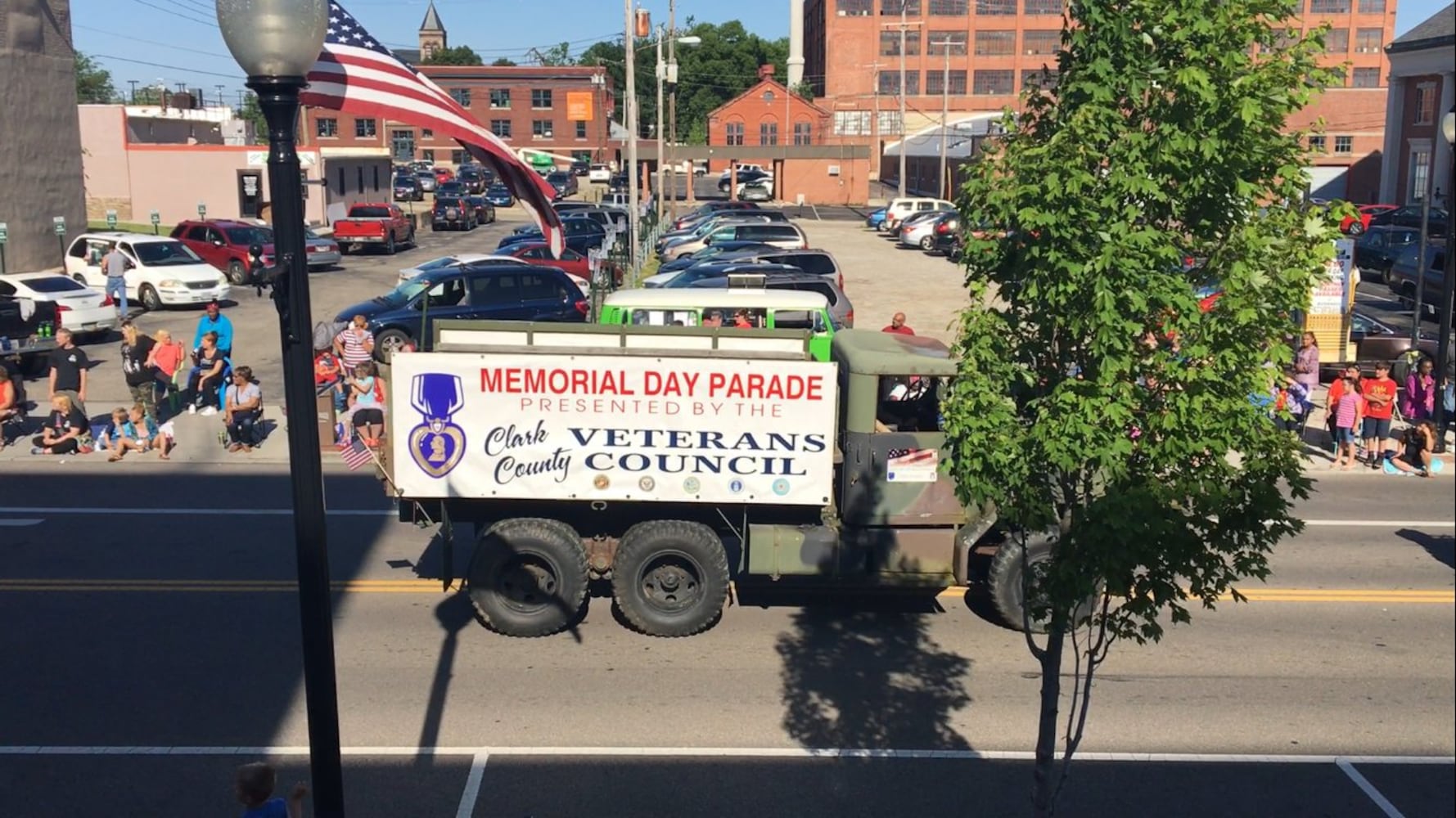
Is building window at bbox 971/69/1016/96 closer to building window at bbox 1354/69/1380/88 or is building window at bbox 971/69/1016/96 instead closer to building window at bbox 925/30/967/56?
building window at bbox 925/30/967/56

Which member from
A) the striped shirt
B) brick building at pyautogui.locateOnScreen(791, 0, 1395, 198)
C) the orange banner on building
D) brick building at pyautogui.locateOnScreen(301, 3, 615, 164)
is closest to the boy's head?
the striped shirt

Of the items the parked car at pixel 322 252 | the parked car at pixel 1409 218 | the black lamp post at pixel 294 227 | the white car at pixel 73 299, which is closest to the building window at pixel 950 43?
the parked car at pixel 1409 218

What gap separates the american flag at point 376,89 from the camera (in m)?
11.5

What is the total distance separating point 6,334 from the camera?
2217 centimetres

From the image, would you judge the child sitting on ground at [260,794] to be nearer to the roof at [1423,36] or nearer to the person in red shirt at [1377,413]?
the person in red shirt at [1377,413]

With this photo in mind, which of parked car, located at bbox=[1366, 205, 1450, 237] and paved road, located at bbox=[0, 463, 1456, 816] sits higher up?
parked car, located at bbox=[1366, 205, 1450, 237]

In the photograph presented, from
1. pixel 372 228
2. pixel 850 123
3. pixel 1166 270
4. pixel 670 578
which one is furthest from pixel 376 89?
pixel 850 123

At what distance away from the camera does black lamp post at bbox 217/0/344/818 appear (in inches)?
196

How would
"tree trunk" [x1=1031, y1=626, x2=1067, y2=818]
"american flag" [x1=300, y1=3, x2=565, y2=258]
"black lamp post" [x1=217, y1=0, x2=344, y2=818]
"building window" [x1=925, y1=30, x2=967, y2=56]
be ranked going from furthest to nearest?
"building window" [x1=925, y1=30, x2=967, y2=56] < "american flag" [x1=300, y1=3, x2=565, y2=258] < "tree trunk" [x1=1031, y1=626, x2=1067, y2=818] < "black lamp post" [x1=217, y1=0, x2=344, y2=818]

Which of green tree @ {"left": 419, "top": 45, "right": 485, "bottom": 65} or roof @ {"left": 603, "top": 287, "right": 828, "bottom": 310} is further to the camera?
green tree @ {"left": 419, "top": 45, "right": 485, "bottom": 65}

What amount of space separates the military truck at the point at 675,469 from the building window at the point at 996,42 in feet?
310

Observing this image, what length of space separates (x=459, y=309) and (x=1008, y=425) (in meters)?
19.7

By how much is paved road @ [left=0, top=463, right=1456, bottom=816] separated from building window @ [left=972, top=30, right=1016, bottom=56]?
9228 centimetres

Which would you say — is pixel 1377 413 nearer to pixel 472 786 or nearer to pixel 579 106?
pixel 472 786
